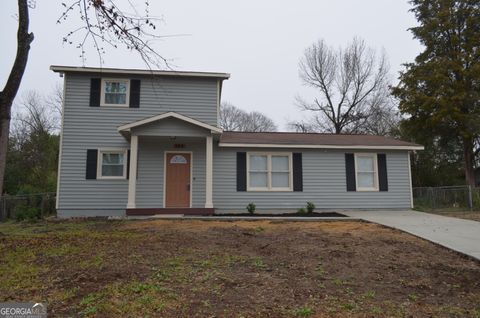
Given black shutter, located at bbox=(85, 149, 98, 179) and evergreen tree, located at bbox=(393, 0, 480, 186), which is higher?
evergreen tree, located at bbox=(393, 0, 480, 186)

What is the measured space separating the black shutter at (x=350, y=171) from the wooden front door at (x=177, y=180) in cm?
610

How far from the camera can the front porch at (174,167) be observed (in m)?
A: 12.0

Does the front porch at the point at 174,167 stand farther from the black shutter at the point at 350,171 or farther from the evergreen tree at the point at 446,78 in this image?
the evergreen tree at the point at 446,78

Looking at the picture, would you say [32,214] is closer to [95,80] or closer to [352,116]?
[95,80]

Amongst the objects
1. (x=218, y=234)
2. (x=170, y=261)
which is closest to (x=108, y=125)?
(x=218, y=234)

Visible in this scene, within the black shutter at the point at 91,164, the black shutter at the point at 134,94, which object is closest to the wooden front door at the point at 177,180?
the black shutter at the point at 134,94

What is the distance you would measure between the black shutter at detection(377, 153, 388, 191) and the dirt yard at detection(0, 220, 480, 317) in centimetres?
624

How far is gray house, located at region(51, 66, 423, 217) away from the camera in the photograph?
41.3ft

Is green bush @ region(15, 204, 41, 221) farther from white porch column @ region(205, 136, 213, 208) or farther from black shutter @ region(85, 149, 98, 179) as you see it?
white porch column @ region(205, 136, 213, 208)

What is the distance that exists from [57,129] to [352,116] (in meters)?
26.3

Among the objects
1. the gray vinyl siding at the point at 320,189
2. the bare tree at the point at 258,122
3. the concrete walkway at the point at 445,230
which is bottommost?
the concrete walkway at the point at 445,230

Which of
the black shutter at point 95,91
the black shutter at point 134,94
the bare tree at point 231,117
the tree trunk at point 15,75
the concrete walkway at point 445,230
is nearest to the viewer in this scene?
the concrete walkway at point 445,230

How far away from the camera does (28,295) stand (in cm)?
400

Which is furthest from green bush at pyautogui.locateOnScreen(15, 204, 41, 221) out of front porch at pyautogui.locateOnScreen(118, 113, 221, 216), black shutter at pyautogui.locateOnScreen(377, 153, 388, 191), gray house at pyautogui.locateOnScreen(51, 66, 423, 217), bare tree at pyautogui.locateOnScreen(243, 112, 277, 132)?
bare tree at pyautogui.locateOnScreen(243, 112, 277, 132)
